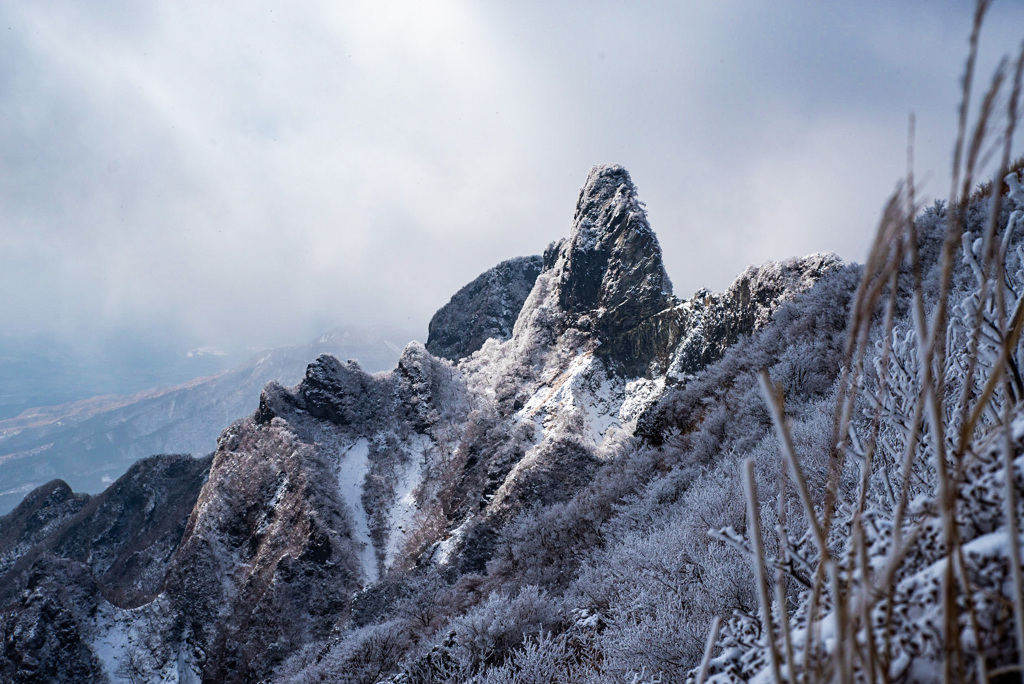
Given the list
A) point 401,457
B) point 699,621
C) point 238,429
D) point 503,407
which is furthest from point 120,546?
point 699,621

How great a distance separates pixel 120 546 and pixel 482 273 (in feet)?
207

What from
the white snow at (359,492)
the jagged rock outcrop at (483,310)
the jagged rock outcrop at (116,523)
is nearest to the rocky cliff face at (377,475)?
the white snow at (359,492)

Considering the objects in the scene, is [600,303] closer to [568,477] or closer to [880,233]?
[568,477]

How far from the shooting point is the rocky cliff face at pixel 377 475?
24.9 m

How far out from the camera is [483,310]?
79812mm

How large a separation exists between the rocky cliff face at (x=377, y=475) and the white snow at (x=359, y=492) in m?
Answer: 0.12

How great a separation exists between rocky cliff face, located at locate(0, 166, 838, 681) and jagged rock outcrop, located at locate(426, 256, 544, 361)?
19.7m

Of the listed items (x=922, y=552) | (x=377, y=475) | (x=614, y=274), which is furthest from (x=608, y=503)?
(x=614, y=274)

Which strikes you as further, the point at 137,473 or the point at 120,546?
the point at 137,473

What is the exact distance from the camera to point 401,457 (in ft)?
132

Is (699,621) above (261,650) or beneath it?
above

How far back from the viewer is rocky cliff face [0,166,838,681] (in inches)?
981

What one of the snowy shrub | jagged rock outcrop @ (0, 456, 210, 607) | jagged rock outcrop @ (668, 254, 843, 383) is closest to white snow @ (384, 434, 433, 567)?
jagged rock outcrop @ (668, 254, 843, 383)

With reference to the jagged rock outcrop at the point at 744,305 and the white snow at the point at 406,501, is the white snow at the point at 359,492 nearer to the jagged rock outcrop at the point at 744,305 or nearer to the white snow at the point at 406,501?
the white snow at the point at 406,501
